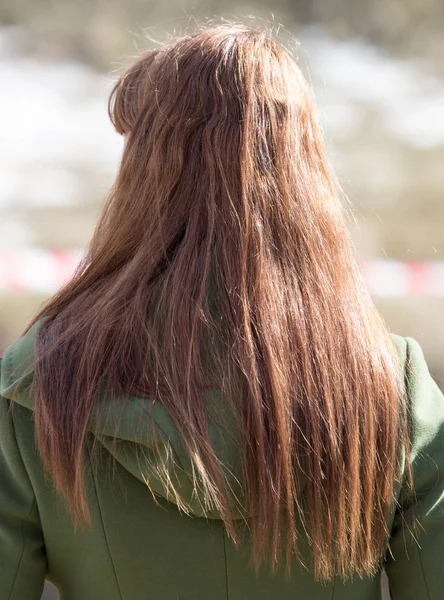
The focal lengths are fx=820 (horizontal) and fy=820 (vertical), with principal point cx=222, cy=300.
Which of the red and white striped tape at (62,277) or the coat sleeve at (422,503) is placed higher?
the coat sleeve at (422,503)

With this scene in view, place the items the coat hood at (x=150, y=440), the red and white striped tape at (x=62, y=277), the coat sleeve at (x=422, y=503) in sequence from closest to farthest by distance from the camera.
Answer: the coat hood at (x=150, y=440) < the coat sleeve at (x=422, y=503) < the red and white striped tape at (x=62, y=277)

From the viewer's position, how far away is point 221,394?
→ 1.17 metres

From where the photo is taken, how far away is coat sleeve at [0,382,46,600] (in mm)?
1222

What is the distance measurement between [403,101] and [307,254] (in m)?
8.13

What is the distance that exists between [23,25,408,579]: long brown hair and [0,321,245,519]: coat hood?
2 centimetres

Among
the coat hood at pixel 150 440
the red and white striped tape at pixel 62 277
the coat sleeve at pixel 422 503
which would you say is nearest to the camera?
the coat hood at pixel 150 440

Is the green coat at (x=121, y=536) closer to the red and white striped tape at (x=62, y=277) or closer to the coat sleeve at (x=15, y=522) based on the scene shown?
the coat sleeve at (x=15, y=522)

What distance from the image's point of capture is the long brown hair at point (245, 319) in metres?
1.16

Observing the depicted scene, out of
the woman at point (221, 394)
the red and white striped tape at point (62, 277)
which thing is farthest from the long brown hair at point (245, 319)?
the red and white striped tape at point (62, 277)

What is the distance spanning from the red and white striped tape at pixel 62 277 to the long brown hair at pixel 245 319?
3931 millimetres

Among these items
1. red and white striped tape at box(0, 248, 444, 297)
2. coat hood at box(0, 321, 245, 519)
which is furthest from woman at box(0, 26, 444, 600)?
red and white striped tape at box(0, 248, 444, 297)

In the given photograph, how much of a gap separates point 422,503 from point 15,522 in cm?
62

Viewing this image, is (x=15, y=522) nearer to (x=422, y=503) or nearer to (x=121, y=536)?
(x=121, y=536)

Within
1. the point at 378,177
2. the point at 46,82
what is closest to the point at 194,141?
the point at 378,177
